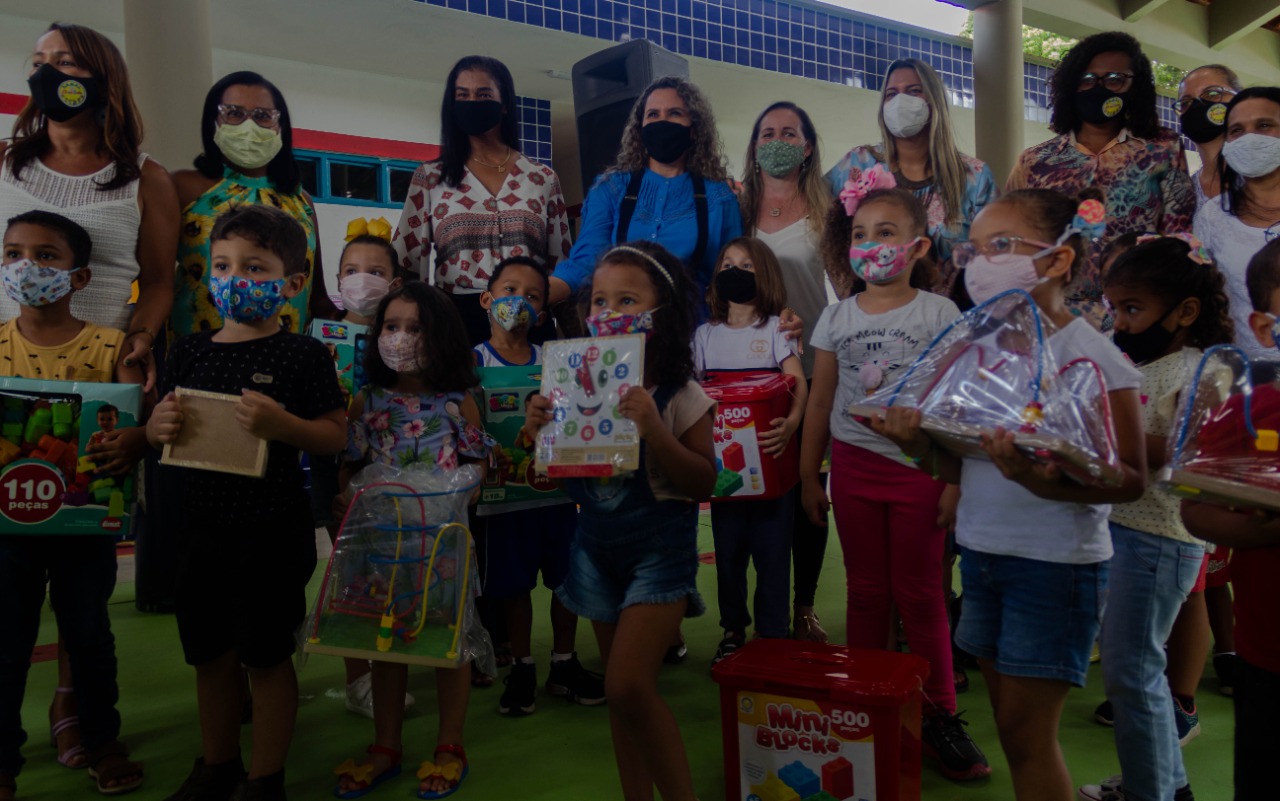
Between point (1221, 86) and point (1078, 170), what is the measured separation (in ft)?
3.62

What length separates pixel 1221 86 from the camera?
3629 millimetres

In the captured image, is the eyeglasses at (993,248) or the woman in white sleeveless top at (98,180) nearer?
the eyeglasses at (993,248)

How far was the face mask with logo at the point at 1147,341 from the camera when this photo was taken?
85.2 inches

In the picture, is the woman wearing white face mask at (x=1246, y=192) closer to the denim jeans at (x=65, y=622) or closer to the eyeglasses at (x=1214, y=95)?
the eyeglasses at (x=1214, y=95)

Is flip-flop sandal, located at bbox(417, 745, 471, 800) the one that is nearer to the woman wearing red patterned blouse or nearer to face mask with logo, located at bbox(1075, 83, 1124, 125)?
the woman wearing red patterned blouse

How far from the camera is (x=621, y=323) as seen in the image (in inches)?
84.9

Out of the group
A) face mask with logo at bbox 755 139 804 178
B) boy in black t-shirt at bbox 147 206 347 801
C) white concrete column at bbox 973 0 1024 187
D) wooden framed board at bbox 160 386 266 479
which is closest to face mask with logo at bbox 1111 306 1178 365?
face mask with logo at bbox 755 139 804 178

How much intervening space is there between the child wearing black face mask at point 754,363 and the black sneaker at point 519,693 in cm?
72

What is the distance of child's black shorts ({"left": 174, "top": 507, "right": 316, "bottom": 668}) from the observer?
7.25ft

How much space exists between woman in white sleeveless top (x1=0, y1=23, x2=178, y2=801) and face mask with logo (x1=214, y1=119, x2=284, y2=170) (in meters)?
0.23

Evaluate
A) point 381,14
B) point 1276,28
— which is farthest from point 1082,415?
point 1276,28

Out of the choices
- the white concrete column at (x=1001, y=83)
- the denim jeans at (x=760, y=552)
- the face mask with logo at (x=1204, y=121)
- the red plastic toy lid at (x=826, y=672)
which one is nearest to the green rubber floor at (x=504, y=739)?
the denim jeans at (x=760, y=552)

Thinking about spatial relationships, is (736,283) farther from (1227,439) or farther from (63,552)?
(63,552)

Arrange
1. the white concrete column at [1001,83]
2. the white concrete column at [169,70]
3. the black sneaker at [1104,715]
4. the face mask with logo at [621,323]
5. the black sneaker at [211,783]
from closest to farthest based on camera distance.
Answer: the face mask with logo at [621,323] → the black sneaker at [211,783] → the black sneaker at [1104,715] → the white concrete column at [169,70] → the white concrete column at [1001,83]
